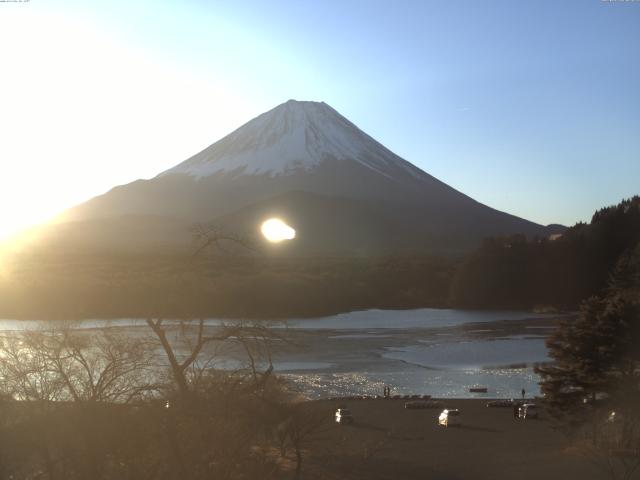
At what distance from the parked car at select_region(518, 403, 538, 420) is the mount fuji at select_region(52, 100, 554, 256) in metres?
62.1

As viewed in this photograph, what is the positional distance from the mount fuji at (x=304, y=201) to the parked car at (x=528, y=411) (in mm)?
62107

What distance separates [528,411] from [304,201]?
281ft

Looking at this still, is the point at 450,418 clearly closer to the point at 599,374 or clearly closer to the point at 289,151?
the point at 599,374

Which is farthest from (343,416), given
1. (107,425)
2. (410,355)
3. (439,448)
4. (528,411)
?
(410,355)

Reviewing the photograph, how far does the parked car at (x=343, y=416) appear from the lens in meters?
14.6

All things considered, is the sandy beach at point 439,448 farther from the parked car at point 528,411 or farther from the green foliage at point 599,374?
the green foliage at point 599,374

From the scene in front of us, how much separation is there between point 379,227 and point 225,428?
294 feet

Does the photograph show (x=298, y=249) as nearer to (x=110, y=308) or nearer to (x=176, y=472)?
(x=110, y=308)

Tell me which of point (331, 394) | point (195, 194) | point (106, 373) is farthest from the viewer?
point (195, 194)

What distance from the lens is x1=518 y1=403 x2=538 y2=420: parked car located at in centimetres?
1538

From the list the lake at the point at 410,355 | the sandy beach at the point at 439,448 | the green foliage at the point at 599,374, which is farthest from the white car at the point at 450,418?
the lake at the point at 410,355

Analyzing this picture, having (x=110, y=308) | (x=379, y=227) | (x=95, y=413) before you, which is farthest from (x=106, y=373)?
(x=379, y=227)

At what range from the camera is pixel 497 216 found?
346 ft

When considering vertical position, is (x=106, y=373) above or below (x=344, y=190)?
below
